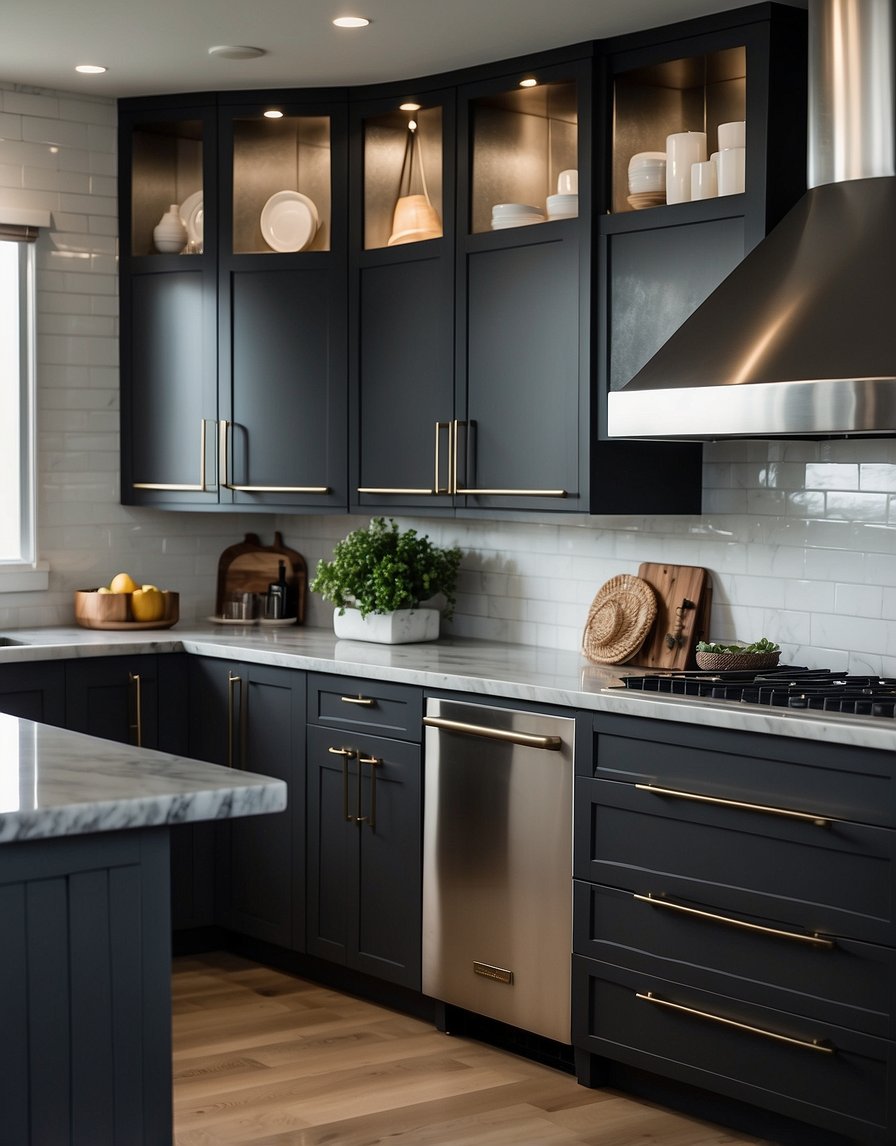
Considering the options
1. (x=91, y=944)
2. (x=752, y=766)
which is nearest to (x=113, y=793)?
(x=91, y=944)

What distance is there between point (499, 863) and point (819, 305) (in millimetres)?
1572

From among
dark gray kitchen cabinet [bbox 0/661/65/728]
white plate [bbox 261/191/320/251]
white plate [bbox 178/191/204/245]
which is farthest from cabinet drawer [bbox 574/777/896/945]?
white plate [bbox 178/191/204/245]

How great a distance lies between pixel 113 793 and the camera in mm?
2150

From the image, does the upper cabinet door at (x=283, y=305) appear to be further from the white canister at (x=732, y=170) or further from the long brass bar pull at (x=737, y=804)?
the long brass bar pull at (x=737, y=804)

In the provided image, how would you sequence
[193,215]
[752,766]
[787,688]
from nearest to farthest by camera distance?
[752,766], [787,688], [193,215]

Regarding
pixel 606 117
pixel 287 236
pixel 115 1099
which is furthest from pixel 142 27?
pixel 115 1099

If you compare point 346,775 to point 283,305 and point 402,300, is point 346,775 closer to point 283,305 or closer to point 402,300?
point 402,300

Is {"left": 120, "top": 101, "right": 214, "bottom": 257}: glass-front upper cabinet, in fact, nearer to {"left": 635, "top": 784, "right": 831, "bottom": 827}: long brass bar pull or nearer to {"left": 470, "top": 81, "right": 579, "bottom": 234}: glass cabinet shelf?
{"left": 470, "top": 81, "right": 579, "bottom": 234}: glass cabinet shelf

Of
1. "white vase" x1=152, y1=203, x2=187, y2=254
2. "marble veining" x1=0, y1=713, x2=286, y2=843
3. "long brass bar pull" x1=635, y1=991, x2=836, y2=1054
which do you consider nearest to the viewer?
"marble veining" x1=0, y1=713, x2=286, y2=843

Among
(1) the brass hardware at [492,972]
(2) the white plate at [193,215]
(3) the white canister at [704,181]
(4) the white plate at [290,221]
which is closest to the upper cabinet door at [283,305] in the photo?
(4) the white plate at [290,221]

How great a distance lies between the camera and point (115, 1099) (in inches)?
86.7

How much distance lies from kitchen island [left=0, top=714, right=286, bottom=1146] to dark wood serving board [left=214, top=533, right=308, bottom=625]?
10.2ft

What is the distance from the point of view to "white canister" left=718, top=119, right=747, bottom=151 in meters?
3.74

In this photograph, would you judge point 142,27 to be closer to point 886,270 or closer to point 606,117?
point 606,117
